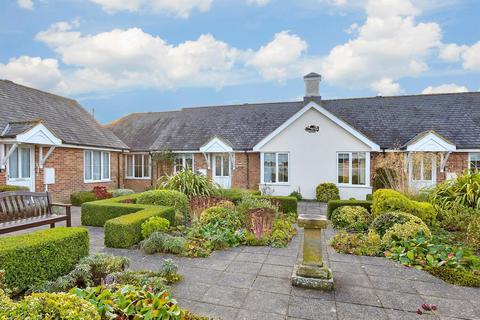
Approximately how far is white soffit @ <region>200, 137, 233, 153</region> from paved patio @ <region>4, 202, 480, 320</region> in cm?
1059

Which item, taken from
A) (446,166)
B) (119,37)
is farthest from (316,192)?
(119,37)

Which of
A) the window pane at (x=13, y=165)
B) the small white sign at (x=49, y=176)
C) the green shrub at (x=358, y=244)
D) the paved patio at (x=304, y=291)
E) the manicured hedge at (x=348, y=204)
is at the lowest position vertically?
the paved patio at (x=304, y=291)

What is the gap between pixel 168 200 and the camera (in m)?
9.33

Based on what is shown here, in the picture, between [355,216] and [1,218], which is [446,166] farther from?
[1,218]

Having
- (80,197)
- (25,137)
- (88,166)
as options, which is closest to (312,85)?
(88,166)

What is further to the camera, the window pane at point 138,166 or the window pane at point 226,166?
the window pane at point 138,166

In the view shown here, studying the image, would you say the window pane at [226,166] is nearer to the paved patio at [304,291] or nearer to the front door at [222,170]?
the front door at [222,170]

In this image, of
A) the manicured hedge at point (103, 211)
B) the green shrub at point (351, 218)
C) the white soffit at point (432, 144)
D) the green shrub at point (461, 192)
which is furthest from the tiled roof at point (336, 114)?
the manicured hedge at point (103, 211)

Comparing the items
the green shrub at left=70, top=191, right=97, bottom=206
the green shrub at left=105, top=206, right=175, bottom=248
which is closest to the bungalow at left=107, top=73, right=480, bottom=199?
the green shrub at left=70, top=191, right=97, bottom=206

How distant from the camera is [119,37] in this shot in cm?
1102

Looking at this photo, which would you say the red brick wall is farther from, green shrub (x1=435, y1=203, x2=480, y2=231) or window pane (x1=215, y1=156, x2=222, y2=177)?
green shrub (x1=435, y1=203, x2=480, y2=231)

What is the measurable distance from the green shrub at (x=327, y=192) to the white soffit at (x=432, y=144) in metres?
4.34

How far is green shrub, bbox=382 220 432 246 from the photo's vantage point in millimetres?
6355

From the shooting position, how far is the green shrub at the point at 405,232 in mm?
6355
